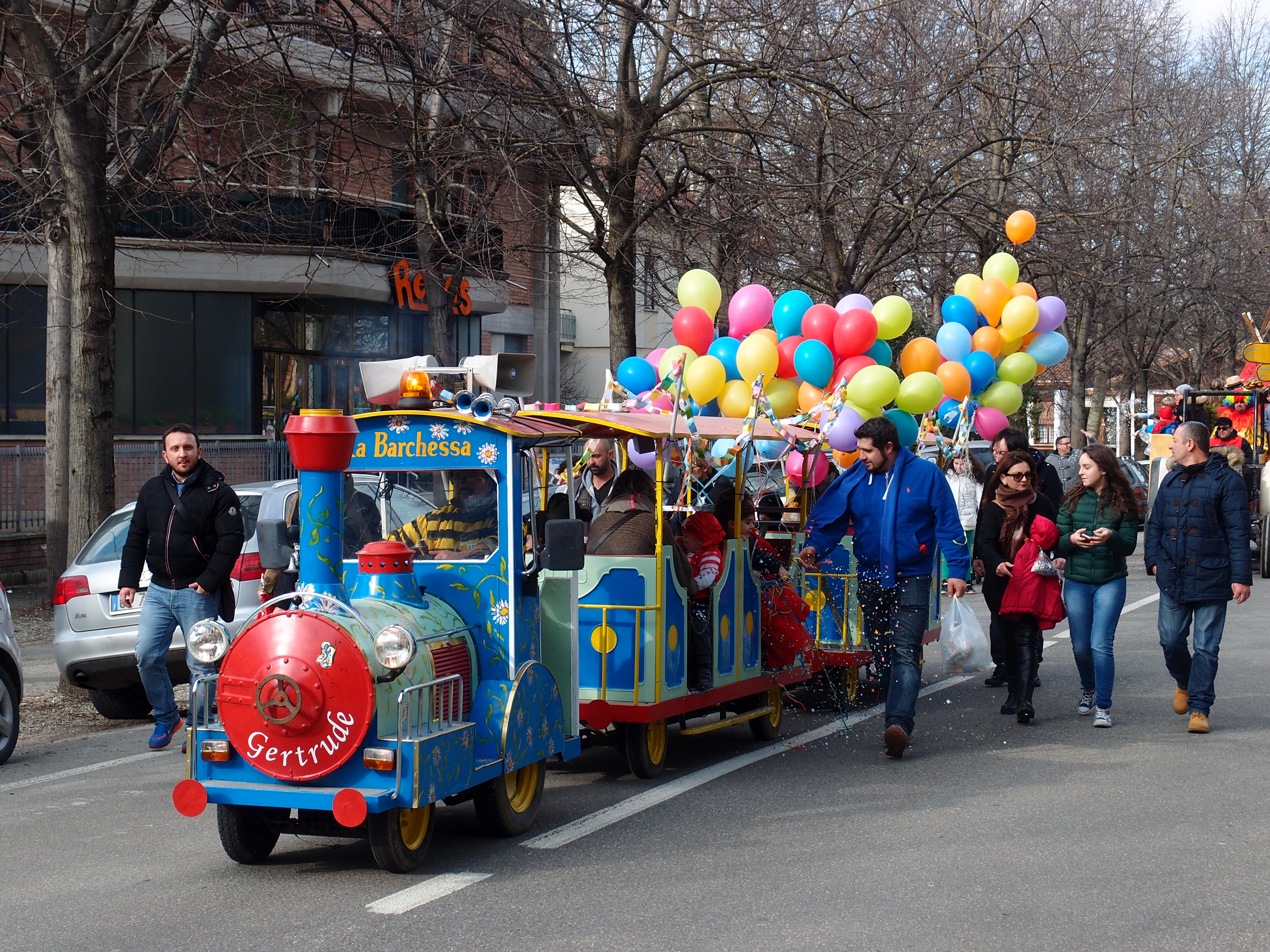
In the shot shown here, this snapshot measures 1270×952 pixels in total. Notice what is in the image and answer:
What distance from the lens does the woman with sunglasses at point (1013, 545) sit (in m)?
9.13

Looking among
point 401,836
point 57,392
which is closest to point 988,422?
point 401,836

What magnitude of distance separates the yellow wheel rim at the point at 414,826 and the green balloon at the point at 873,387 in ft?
16.6

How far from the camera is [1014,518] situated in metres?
9.30

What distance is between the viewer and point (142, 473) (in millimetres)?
19547

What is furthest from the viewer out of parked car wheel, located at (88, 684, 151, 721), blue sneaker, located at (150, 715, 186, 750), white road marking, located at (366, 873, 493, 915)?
parked car wheel, located at (88, 684, 151, 721)

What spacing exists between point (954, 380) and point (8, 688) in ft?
24.3

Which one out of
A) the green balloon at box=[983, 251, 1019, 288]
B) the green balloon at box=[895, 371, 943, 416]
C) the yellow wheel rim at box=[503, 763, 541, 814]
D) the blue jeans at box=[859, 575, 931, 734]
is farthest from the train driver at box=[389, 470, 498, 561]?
the green balloon at box=[983, 251, 1019, 288]

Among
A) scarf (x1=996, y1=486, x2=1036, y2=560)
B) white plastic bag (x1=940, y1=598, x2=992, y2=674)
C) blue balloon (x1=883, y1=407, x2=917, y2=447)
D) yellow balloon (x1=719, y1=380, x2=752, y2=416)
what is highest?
yellow balloon (x1=719, y1=380, x2=752, y2=416)

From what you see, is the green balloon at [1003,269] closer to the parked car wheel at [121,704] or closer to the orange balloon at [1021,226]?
the orange balloon at [1021,226]

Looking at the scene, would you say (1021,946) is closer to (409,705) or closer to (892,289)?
(409,705)

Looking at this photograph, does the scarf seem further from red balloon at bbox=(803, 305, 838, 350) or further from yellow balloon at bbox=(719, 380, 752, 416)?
yellow balloon at bbox=(719, 380, 752, 416)

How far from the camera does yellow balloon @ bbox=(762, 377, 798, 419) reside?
10.5m

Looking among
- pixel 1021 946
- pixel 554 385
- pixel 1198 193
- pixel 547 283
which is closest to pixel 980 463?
pixel 1021 946

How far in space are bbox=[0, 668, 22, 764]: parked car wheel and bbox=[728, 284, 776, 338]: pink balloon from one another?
241 inches
